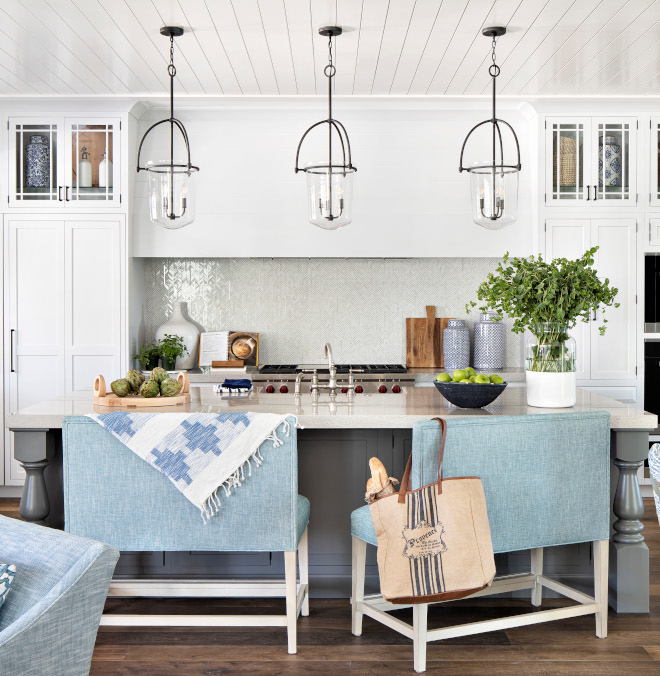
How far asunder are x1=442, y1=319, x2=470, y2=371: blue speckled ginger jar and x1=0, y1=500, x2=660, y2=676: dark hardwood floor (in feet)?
7.08

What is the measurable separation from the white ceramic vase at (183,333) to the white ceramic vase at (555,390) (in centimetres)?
276

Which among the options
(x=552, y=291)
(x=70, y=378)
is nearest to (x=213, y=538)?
(x=552, y=291)

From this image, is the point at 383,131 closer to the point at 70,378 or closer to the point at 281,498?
the point at 70,378

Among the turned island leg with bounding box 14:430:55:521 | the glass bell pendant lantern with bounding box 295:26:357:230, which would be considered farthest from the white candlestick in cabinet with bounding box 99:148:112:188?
the turned island leg with bounding box 14:430:55:521

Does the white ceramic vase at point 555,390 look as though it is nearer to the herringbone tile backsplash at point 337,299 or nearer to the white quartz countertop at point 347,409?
the white quartz countertop at point 347,409

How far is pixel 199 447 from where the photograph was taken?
99.3 inches

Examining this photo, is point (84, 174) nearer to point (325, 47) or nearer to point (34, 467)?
point (325, 47)

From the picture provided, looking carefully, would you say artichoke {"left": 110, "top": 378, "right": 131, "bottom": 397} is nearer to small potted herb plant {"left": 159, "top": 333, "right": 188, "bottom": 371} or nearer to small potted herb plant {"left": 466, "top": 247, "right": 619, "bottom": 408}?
small potted herb plant {"left": 466, "top": 247, "right": 619, "bottom": 408}

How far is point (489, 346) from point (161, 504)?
2.98m

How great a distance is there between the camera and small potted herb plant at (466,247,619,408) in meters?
2.89

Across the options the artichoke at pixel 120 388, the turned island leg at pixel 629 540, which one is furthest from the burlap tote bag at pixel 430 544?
the artichoke at pixel 120 388

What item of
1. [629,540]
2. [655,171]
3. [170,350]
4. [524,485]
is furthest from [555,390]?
[170,350]

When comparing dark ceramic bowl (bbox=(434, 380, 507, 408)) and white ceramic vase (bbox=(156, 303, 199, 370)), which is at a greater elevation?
white ceramic vase (bbox=(156, 303, 199, 370))

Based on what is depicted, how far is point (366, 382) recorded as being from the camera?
457cm
